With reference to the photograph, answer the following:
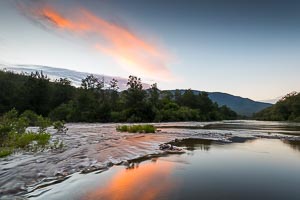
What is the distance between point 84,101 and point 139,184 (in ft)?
260

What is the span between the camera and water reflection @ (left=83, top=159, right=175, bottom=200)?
319 inches

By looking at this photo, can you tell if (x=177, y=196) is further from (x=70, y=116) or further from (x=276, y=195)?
(x=70, y=116)

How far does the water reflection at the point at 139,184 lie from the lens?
8102mm

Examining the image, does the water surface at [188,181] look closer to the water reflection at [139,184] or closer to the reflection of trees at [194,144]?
the water reflection at [139,184]

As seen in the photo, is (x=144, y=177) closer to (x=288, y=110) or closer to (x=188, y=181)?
(x=188, y=181)

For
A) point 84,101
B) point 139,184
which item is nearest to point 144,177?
point 139,184

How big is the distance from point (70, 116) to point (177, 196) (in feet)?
254

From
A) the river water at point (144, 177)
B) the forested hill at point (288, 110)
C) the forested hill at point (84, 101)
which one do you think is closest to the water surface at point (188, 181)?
the river water at point (144, 177)

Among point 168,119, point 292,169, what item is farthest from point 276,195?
point 168,119

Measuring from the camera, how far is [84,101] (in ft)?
282

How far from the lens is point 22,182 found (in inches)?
354

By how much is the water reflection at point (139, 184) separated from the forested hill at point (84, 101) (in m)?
72.8

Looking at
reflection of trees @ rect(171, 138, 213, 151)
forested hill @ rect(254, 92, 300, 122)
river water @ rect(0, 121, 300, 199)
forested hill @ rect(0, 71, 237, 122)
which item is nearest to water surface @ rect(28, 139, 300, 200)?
river water @ rect(0, 121, 300, 199)

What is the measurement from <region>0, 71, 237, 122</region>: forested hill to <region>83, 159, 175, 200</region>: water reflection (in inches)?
2868
